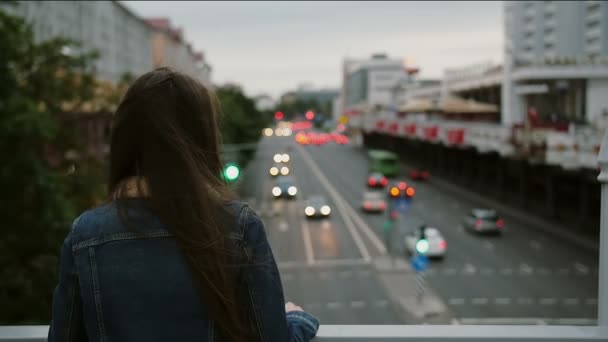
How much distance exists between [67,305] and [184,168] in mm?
334

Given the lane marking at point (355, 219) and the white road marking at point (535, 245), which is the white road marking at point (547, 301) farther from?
the lane marking at point (355, 219)

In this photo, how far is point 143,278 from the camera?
1216 millimetres

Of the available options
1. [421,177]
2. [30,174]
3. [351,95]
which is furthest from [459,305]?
[351,95]

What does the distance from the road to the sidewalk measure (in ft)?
1.19

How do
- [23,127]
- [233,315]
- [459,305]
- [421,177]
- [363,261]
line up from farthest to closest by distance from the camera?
[421,177] < [363,261] < [459,305] < [23,127] < [233,315]

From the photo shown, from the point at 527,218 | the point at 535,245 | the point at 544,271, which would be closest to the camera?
the point at 544,271

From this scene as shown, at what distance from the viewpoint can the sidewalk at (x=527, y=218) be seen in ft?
62.7

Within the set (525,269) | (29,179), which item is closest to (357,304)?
(525,269)

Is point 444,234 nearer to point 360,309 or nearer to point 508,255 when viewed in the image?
point 508,255

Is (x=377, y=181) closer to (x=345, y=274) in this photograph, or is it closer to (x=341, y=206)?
(x=341, y=206)

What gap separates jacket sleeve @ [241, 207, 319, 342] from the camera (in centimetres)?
125

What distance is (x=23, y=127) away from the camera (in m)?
9.39

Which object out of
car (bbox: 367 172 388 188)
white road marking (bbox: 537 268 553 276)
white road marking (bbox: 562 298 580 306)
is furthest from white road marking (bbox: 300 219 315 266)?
car (bbox: 367 172 388 188)

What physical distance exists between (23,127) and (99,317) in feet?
29.1
